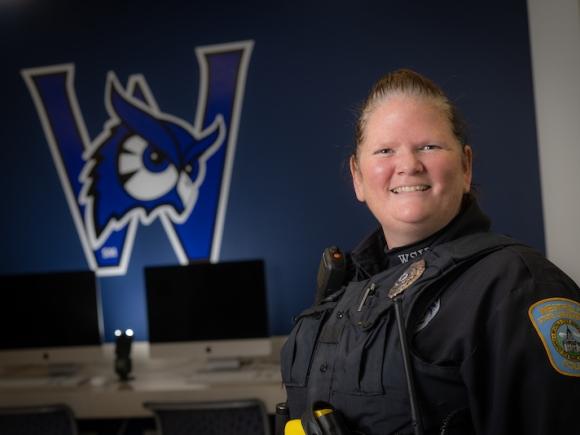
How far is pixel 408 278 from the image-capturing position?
103cm

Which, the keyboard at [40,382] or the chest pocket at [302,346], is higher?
the chest pocket at [302,346]

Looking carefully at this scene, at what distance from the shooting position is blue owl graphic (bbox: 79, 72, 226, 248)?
11.8 feet

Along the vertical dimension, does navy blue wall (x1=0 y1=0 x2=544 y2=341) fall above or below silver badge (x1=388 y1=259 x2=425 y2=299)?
above

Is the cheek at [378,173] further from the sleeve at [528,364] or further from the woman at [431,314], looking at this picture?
the sleeve at [528,364]

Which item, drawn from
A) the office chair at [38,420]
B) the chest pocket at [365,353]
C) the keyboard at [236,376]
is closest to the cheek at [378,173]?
the chest pocket at [365,353]

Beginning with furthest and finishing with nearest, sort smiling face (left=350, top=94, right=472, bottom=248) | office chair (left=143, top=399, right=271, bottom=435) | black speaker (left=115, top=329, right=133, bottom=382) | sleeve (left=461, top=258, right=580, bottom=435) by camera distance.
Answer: black speaker (left=115, top=329, right=133, bottom=382) → office chair (left=143, top=399, right=271, bottom=435) → smiling face (left=350, top=94, right=472, bottom=248) → sleeve (left=461, top=258, right=580, bottom=435)

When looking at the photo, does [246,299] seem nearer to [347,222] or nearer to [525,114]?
[347,222]

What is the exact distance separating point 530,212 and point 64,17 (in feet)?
9.34

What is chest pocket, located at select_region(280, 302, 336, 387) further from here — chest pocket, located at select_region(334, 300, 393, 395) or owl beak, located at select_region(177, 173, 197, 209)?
owl beak, located at select_region(177, 173, 197, 209)

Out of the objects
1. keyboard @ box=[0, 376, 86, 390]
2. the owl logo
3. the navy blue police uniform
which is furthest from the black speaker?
the navy blue police uniform

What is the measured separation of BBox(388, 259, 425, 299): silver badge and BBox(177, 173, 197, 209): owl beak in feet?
8.63

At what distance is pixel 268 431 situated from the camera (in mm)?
2617

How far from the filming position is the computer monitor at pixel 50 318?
3.39 metres

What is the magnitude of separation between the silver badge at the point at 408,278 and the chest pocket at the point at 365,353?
0.02m
